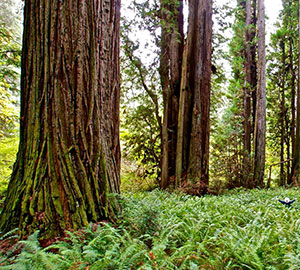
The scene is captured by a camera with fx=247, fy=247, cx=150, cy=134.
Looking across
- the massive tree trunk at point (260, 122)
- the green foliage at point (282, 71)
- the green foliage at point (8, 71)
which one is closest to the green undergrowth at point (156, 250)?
the green foliage at point (8, 71)

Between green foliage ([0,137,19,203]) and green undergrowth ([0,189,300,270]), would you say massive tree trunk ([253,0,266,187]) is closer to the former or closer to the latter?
green undergrowth ([0,189,300,270])

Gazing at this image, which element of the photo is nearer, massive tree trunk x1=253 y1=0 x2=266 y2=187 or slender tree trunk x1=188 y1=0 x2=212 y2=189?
slender tree trunk x1=188 y1=0 x2=212 y2=189

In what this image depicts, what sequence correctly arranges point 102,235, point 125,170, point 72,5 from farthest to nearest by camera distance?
point 125,170 → point 72,5 → point 102,235

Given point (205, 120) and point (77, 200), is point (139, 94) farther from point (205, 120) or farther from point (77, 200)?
point (77, 200)

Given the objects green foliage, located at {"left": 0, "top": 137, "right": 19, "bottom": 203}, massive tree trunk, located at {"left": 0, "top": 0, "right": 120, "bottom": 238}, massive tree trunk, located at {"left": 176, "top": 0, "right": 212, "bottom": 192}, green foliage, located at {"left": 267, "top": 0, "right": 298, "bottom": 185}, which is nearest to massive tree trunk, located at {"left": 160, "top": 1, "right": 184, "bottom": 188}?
massive tree trunk, located at {"left": 176, "top": 0, "right": 212, "bottom": 192}

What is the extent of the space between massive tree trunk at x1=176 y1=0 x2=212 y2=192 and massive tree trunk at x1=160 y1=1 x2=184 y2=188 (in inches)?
19.4

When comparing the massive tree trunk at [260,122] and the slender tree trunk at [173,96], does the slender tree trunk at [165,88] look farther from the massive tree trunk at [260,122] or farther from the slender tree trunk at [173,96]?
the massive tree trunk at [260,122]

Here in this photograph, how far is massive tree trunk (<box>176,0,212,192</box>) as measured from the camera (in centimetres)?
704

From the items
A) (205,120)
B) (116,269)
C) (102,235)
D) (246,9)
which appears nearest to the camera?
(116,269)

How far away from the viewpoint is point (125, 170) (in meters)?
9.58

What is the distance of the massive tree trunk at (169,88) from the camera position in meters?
7.77

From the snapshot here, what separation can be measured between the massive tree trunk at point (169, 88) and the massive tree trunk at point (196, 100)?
0.49 meters

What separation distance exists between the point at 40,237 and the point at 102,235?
57 cm

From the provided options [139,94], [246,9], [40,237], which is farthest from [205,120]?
[246,9]
